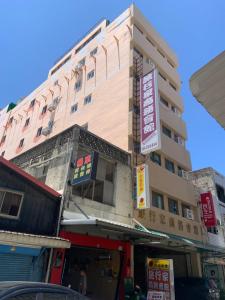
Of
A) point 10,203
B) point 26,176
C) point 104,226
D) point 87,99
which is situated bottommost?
point 104,226

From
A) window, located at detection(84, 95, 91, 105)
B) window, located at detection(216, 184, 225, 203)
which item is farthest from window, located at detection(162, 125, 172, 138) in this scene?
window, located at detection(84, 95, 91, 105)

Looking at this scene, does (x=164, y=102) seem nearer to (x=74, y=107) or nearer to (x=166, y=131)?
(x=166, y=131)

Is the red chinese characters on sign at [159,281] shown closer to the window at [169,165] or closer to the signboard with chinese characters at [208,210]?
the window at [169,165]

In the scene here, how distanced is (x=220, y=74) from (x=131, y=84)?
18434mm

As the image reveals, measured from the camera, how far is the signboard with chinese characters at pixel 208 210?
20.7 m

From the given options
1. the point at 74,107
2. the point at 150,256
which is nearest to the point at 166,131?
the point at 74,107

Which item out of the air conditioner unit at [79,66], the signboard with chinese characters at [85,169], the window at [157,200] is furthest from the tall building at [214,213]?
the air conditioner unit at [79,66]

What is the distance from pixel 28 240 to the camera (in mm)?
10297

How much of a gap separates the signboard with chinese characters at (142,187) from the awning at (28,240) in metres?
5.14

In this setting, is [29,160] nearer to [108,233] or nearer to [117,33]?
[108,233]

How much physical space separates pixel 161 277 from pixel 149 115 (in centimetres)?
948

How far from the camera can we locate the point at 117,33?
84.7ft

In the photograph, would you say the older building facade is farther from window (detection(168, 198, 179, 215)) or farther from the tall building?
the tall building

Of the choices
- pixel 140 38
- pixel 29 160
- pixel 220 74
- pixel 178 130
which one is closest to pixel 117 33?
pixel 140 38
